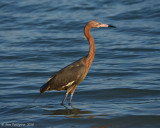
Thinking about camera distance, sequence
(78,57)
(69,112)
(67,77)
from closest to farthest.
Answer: (69,112), (67,77), (78,57)

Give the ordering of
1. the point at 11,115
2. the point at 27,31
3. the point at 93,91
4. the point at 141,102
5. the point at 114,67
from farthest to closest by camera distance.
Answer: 1. the point at 27,31
2. the point at 114,67
3. the point at 93,91
4. the point at 141,102
5. the point at 11,115

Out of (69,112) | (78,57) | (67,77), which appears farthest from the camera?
(78,57)

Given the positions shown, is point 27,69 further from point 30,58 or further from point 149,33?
point 149,33

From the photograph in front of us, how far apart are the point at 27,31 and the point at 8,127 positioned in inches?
450

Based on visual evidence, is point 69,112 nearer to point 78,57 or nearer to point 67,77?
point 67,77

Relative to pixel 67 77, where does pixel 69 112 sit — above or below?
below

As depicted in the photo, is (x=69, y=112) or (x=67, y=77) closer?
(x=69, y=112)

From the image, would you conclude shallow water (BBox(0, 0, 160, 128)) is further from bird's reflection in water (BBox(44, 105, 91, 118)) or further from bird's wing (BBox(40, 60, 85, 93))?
bird's wing (BBox(40, 60, 85, 93))

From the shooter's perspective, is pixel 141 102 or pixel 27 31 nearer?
pixel 141 102

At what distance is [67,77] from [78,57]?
5254mm

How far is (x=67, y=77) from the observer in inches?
354

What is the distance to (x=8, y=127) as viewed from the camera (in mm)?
7590

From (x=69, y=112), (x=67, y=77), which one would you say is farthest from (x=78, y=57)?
(x=69, y=112)

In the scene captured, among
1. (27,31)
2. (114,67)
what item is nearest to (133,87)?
(114,67)
